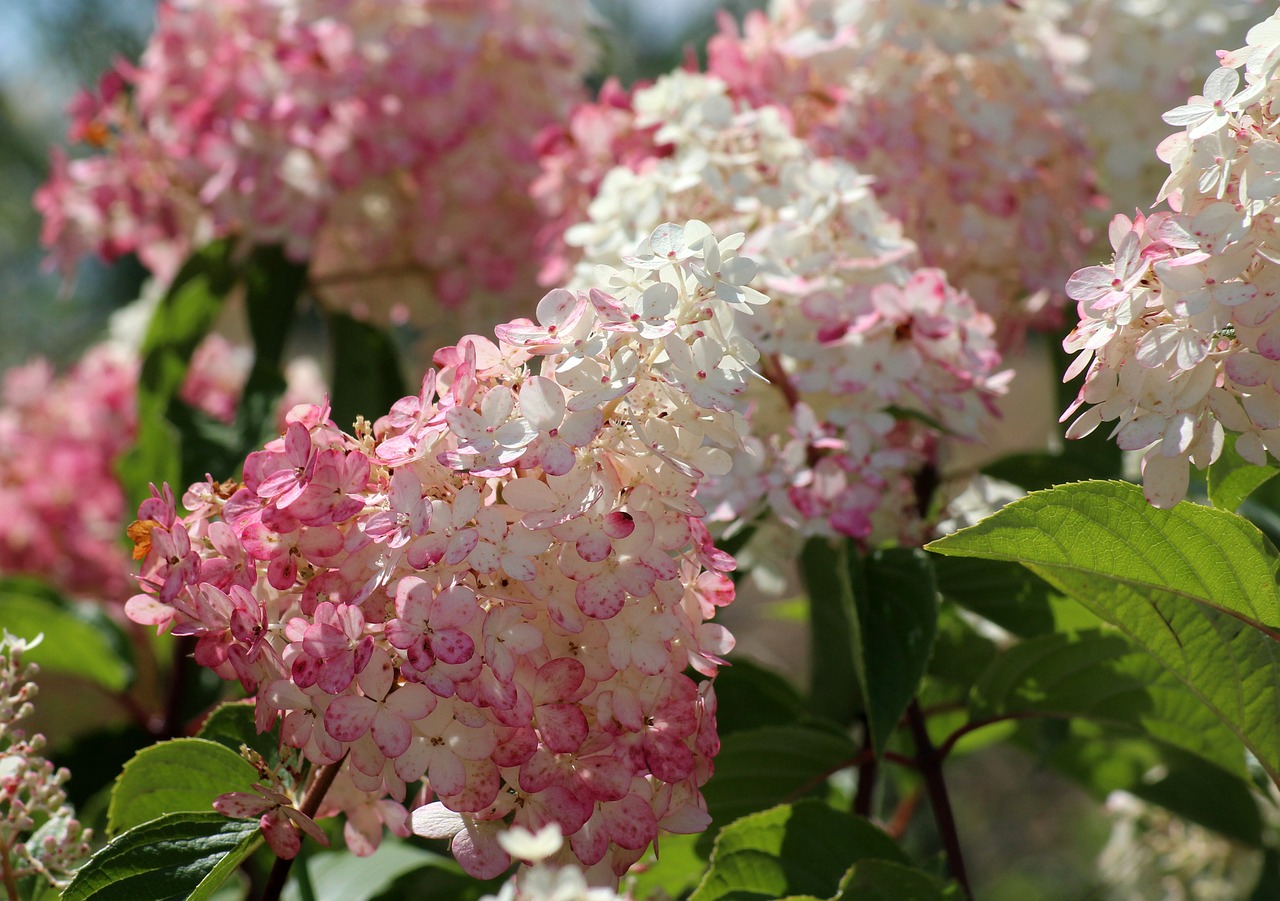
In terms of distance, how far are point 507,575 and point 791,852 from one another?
11.7 inches

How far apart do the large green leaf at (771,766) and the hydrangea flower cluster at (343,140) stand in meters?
0.58

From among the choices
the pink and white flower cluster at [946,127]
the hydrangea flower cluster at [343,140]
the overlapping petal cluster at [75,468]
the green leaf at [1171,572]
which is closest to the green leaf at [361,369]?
the hydrangea flower cluster at [343,140]

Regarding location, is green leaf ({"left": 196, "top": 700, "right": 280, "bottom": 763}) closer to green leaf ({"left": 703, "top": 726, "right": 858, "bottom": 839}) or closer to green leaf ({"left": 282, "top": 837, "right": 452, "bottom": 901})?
green leaf ({"left": 282, "top": 837, "right": 452, "bottom": 901})

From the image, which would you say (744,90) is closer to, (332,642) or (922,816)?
(332,642)

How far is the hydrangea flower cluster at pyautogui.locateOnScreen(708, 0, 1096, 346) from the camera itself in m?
0.93

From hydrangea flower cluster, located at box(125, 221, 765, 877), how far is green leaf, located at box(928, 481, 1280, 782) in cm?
13

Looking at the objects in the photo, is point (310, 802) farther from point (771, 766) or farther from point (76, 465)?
point (76, 465)

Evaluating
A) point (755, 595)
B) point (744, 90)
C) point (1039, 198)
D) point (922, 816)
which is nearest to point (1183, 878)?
point (922, 816)

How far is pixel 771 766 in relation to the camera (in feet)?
2.61

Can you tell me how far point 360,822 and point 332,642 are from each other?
154 millimetres

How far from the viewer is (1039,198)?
95cm

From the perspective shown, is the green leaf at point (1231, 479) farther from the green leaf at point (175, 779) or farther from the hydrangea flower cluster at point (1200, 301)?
the green leaf at point (175, 779)

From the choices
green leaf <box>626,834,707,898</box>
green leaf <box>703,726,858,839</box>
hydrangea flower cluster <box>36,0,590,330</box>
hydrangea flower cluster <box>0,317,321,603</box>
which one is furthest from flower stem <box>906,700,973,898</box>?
hydrangea flower cluster <box>0,317,321,603</box>

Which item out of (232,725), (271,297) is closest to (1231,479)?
(232,725)
